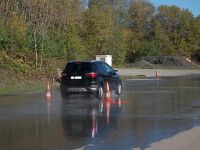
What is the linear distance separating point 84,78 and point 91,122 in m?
8.87

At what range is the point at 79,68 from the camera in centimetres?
2417

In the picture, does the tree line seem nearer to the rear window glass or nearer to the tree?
the tree

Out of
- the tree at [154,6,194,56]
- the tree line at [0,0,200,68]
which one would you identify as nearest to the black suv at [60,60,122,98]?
the tree line at [0,0,200,68]

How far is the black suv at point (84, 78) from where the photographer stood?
77.8 ft

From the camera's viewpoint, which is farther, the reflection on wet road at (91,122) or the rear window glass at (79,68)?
the rear window glass at (79,68)

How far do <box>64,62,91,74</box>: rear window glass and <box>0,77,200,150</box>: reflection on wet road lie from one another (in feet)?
4.64

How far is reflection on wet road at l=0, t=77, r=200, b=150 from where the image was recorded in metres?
11.7

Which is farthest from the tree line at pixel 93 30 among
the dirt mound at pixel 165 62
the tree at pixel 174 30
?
the dirt mound at pixel 165 62

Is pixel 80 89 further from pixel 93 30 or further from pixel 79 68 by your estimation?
pixel 93 30

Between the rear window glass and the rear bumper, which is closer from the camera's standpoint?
the rear bumper

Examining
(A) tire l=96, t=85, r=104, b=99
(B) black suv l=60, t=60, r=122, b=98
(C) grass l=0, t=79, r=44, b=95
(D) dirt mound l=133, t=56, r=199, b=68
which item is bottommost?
(D) dirt mound l=133, t=56, r=199, b=68

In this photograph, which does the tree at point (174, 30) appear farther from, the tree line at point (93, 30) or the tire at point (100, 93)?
the tire at point (100, 93)

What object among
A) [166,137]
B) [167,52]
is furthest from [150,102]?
[167,52]

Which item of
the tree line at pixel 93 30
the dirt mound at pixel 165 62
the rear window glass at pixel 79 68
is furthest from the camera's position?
the dirt mound at pixel 165 62
